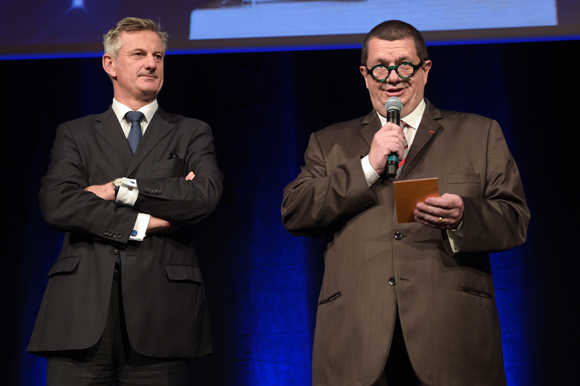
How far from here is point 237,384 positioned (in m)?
3.14

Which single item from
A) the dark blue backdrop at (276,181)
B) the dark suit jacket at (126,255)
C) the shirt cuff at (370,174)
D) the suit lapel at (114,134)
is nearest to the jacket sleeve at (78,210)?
the dark suit jacket at (126,255)

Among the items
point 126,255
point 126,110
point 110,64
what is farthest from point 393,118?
point 110,64

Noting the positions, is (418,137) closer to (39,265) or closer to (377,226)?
(377,226)

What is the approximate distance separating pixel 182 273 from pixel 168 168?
1.34 ft

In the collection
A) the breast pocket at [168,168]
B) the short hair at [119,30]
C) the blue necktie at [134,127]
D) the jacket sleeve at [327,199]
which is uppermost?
the short hair at [119,30]

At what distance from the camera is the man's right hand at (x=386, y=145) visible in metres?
1.74

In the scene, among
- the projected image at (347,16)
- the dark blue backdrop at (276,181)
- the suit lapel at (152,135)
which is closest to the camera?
the suit lapel at (152,135)

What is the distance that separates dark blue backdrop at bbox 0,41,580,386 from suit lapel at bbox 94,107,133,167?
115 centimetres

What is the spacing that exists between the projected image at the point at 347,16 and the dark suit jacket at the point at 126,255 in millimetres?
1421

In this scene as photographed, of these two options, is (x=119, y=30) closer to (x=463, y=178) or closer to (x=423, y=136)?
(x=423, y=136)

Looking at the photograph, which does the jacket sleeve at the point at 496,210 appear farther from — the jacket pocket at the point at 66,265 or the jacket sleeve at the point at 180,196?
the jacket pocket at the point at 66,265

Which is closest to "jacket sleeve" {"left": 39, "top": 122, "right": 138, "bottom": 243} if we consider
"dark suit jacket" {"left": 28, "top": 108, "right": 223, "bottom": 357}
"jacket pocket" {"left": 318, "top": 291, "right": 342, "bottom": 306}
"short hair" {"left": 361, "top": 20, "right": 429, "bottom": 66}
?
"dark suit jacket" {"left": 28, "top": 108, "right": 223, "bottom": 357}

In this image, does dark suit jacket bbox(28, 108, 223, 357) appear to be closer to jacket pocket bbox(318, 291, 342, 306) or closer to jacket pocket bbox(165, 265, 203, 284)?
jacket pocket bbox(165, 265, 203, 284)

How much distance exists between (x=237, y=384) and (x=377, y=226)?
168cm
